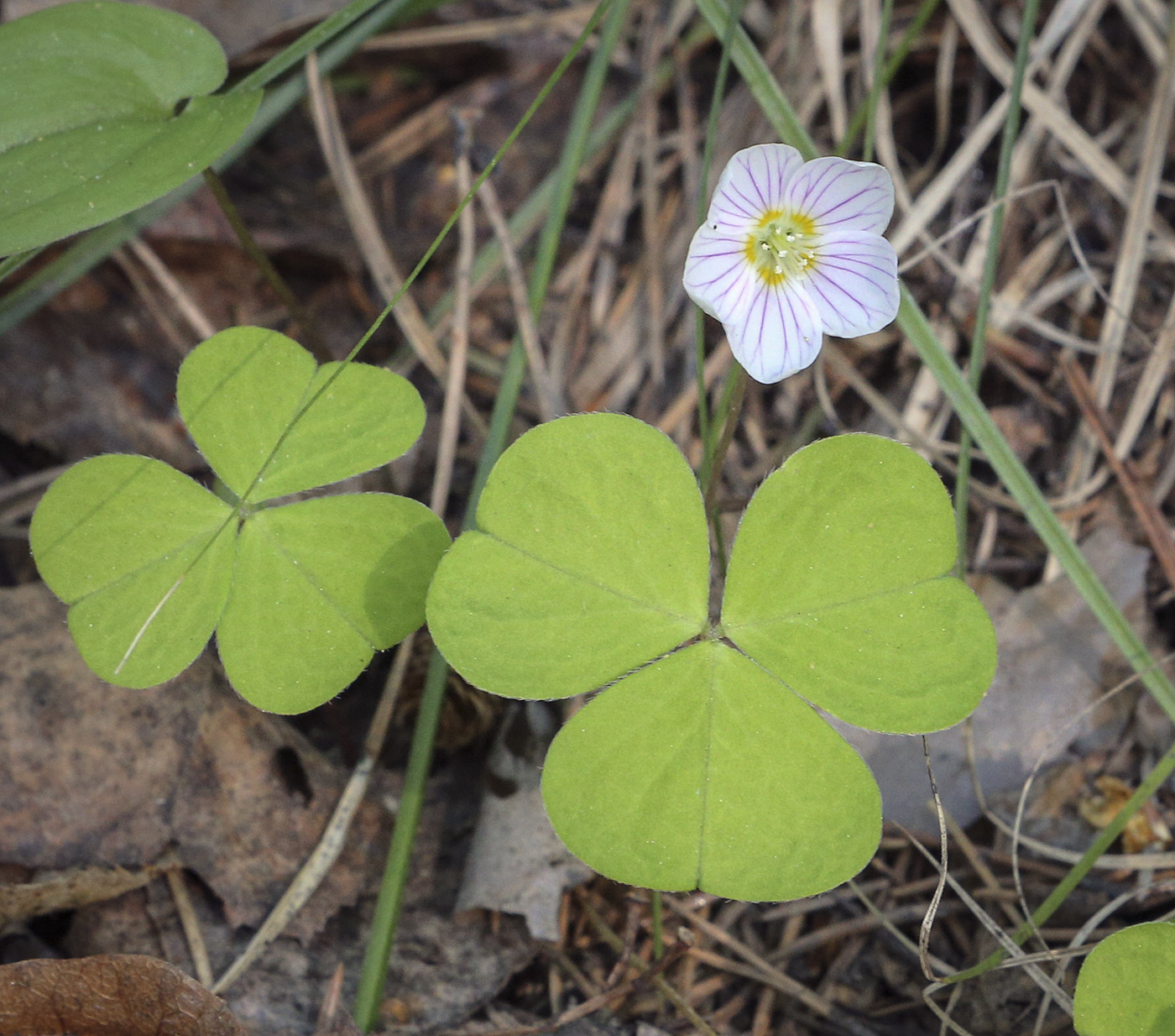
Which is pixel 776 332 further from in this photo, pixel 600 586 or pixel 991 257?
pixel 991 257

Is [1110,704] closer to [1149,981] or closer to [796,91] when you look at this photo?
[1149,981]

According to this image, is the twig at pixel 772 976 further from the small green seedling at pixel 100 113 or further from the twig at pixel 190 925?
the small green seedling at pixel 100 113

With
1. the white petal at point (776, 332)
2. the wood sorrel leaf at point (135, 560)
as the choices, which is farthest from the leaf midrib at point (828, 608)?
the wood sorrel leaf at point (135, 560)

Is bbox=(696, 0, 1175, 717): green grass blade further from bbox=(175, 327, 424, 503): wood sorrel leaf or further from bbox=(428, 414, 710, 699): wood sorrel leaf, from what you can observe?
bbox=(175, 327, 424, 503): wood sorrel leaf

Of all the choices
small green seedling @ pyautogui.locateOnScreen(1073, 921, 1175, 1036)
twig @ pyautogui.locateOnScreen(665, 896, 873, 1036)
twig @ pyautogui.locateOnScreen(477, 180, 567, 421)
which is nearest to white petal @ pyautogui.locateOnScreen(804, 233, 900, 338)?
twig @ pyautogui.locateOnScreen(477, 180, 567, 421)

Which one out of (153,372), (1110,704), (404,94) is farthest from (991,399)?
(153,372)

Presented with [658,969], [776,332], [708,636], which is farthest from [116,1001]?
[776,332]
